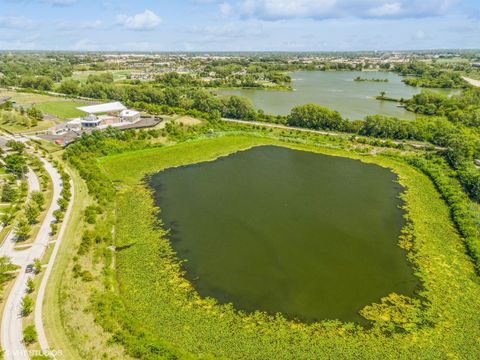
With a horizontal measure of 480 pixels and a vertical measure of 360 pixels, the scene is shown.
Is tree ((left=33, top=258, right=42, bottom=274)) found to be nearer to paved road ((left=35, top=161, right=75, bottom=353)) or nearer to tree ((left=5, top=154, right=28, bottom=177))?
paved road ((left=35, top=161, right=75, bottom=353))

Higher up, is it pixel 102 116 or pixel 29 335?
pixel 102 116

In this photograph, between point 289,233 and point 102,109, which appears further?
point 102,109

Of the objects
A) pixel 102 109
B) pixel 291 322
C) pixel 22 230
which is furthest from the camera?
pixel 102 109

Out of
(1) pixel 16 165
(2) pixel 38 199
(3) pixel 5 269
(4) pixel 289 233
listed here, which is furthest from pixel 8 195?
(4) pixel 289 233

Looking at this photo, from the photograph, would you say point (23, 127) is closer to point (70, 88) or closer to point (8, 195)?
point (8, 195)

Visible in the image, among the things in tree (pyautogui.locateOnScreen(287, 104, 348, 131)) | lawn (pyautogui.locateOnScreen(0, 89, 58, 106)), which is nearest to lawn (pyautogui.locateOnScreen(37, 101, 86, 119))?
lawn (pyautogui.locateOnScreen(0, 89, 58, 106))

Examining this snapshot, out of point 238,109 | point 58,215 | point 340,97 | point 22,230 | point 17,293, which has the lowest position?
point 17,293

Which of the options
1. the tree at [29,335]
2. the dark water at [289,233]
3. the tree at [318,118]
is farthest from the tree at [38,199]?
the tree at [318,118]
